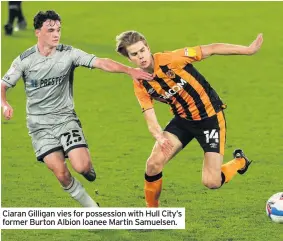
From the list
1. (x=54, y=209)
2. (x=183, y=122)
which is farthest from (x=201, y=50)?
(x=54, y=209)

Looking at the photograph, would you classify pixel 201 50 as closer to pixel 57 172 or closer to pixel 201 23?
pixel 57 172

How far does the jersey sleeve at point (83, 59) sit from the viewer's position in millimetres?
11344

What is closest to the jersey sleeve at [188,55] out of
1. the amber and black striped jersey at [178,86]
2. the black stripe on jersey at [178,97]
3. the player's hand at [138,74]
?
the amber and black striped jersey at [178,86]

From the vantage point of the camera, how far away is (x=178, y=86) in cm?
1165

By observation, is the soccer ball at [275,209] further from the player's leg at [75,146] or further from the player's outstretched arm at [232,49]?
the player's leg at [75,146]

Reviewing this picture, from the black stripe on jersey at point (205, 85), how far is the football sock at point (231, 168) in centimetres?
80

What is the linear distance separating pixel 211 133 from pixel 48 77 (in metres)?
1.93

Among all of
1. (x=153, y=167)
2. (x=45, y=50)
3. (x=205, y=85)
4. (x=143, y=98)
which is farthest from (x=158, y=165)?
(x=45, y=50)

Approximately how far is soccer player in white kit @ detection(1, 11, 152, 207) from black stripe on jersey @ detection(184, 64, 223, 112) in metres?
1.16

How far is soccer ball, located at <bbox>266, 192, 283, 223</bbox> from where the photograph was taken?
1148 centimetres

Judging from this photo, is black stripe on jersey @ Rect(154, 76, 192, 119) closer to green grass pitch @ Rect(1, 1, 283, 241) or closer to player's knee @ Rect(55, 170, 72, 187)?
green grass pitch @ Rect(1, 1, 283, 241)

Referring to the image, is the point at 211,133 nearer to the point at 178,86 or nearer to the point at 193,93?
the point at 193,93

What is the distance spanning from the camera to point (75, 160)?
11578 millimetres

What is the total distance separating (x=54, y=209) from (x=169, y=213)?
1312 mm
